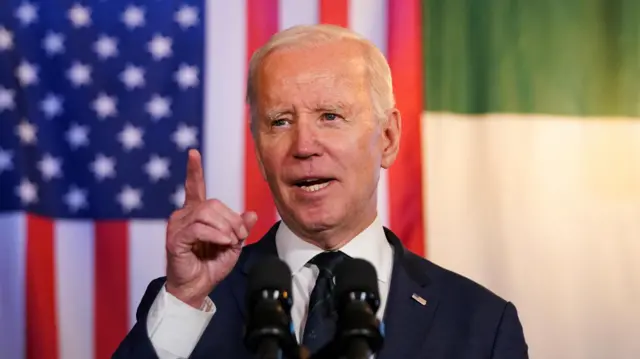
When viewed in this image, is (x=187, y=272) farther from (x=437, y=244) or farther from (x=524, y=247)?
(x=524, y=247)

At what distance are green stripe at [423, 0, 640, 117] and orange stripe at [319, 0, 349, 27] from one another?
22cm

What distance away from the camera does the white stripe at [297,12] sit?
220 centimetres

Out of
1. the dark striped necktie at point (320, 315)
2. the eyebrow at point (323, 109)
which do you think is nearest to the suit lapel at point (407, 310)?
the dark striped necktie at point (320, 315)

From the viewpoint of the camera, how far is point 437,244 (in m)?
2.20

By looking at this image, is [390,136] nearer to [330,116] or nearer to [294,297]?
[330,116]

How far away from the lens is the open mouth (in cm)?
153

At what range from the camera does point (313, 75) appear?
1555 millimetres

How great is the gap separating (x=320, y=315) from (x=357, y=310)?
0.54 meters

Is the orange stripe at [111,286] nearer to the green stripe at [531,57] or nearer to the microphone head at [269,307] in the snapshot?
the green stripe at [531,57]

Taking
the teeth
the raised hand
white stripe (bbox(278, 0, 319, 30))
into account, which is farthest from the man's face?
white stripe (bbox(278, 0, 319, 30))

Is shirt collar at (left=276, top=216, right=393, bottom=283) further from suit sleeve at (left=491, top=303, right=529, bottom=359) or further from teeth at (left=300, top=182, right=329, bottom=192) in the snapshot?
suit sleeve at (left=491, top=303, right=529, bottom=359)

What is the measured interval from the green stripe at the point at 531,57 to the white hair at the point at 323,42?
0.58m

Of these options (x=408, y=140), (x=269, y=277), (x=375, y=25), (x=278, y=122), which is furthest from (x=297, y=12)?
(x=269, y=277)

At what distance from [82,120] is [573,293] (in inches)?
57.4
